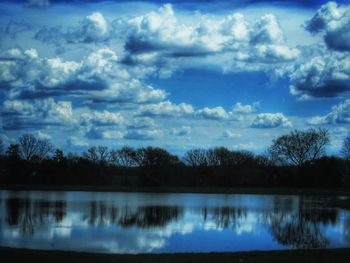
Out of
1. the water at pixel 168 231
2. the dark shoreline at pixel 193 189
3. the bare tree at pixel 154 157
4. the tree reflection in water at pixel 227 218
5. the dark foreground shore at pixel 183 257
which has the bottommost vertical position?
the dark shoreline at pixel 193 189

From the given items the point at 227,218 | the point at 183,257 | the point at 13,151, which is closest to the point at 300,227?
the point at 227,218

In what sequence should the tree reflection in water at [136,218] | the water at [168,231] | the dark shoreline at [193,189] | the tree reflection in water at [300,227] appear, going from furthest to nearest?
the dark shoreline at [193,189] < the tree reflection in water at [136,218] < the tree reflection in water at [300,227] < the water at [168,231]

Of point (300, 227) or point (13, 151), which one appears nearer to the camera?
point (300, 227)

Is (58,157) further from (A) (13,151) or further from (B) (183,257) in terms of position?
(B) (183,257)

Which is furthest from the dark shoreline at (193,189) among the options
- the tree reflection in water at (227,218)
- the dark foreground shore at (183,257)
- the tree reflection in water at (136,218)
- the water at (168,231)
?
the dark foreground shore at (183,257)

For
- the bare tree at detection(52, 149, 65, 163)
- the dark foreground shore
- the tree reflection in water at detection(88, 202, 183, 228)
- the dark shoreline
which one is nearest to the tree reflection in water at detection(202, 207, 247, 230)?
the tree reflection in water at detection(88, 202, 183, 228)

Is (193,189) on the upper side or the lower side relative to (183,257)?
lower

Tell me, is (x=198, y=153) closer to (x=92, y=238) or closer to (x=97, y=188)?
(x=97, y=188)

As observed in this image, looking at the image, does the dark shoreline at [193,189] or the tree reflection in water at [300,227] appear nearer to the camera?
the tree reflection in water at [300,227]

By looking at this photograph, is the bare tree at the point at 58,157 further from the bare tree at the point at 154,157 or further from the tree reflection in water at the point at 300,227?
the tree reflection in water at the point at 300,227

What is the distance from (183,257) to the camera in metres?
19.5

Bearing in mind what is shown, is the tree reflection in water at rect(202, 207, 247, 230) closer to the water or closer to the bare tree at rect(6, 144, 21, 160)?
the water

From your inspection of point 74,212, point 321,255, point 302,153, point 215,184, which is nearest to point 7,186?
point 215,184

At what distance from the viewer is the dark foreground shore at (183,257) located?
18.4 meters
